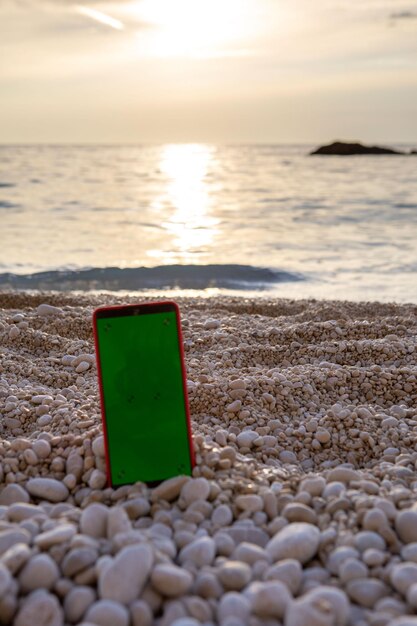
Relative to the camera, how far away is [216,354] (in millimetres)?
3557

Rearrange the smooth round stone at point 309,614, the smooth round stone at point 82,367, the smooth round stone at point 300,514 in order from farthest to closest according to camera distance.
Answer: the smooth round stone at point 82,367 → the smooth round stone at point 300,514 → the smooth round stone at point 309,614

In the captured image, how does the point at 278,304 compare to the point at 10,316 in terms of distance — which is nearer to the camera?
the point at 10,316

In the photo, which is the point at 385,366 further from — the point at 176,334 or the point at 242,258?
the point at 242,258

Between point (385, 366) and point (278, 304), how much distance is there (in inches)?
93.9

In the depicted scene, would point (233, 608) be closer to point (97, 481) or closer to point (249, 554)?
point (249, 554)

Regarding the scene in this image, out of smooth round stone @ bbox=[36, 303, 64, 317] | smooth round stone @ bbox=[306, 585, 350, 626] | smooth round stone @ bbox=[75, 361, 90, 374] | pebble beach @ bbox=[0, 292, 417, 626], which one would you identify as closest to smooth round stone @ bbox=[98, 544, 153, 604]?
pebble beach @ bbox=[0, 292, 417, 626]

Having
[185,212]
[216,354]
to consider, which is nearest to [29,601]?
[216,354]

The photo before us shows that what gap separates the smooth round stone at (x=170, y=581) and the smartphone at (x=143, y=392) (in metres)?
0.57

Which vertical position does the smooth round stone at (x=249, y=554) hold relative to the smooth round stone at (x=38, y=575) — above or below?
below

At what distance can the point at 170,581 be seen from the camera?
1.37 m

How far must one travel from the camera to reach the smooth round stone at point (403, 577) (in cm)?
141

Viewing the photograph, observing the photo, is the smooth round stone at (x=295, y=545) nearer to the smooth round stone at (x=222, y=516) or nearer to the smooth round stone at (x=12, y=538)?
the smooth round stone at (x=222, y=516)

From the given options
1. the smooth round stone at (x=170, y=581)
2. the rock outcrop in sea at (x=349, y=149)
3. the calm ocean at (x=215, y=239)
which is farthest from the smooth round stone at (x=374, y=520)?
the rock outcrop in sea at (x=349, y=149)

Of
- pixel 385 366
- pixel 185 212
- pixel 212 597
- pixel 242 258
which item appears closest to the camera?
pixel 212 597
